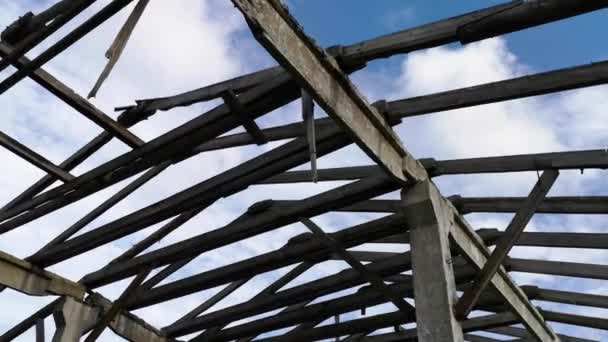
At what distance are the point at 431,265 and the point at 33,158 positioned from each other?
3.94 m

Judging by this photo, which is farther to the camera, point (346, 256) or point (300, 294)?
point (300, 294)

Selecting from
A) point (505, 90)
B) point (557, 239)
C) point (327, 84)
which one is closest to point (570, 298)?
Result: point (557, 239)

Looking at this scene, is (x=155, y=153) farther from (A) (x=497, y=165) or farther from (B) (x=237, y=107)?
(A) (x=497, y=165)

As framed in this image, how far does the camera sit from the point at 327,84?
4219 mm

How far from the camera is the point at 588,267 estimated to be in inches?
282

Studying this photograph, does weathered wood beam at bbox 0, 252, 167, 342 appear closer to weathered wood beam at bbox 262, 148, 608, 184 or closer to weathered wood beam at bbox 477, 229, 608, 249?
weathered wood beam at bbox 262, 148, 608, 184

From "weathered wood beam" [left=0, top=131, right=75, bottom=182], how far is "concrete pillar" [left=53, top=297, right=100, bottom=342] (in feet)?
8.26

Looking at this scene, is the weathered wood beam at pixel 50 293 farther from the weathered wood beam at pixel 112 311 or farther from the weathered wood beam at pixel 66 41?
the weathered wood beam at pixel 66 41

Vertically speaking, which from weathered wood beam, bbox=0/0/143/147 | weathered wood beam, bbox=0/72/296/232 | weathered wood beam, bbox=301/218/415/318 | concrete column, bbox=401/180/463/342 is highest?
weathered wood beam, bbox=0/0/143/147

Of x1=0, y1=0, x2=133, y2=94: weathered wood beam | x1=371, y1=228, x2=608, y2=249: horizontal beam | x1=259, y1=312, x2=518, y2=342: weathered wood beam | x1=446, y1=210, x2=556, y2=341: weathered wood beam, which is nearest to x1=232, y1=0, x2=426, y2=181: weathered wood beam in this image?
x1=446, y1=210, x2=556, y2=341: weathered wood beam

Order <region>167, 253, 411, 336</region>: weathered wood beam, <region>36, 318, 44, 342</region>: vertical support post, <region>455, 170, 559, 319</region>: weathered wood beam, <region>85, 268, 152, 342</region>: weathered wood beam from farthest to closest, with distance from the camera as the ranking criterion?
<region>36, 318, 44, 342</region>: vertical support post → <region>85, 268, 152, 342</region>: weathered wood beam → <region>167, 253, 411, 336</region>: weathered wood beam → <region>455, 170, 559, 319</region>: weathered wood beam

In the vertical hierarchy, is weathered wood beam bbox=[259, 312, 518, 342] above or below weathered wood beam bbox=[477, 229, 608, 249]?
below

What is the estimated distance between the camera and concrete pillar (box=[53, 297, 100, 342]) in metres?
7.77

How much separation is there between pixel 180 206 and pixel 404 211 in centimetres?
225
